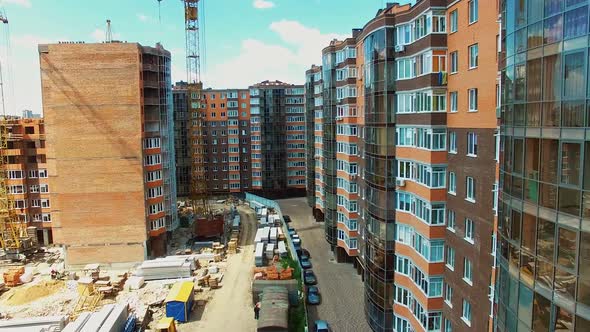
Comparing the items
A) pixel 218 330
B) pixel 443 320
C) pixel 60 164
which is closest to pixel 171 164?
pixel 60 164

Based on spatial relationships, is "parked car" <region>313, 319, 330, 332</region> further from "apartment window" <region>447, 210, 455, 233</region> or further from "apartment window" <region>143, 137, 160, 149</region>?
"apartment window" <region>143, 137, 160, 149</region>

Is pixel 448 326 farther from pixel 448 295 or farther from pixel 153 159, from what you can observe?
pixel 153 159

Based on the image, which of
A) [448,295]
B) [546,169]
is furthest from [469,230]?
[546,169]

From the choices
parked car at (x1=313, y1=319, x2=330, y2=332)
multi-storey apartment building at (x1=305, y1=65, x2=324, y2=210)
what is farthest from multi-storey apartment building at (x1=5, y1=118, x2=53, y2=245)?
parked car at (x1=313, y1=319, x2=330, y2=332)

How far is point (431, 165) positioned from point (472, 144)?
272cm

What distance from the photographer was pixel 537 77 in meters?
9.26

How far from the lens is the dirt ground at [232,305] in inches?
1273

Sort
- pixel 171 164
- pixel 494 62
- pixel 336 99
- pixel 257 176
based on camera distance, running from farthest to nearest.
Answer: pixel 257 176 < pixel 171 164 < pixel 336 99 < pixel 494 62

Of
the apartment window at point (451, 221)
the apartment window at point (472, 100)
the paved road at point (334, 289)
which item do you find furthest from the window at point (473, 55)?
the paved road at point (334, 289)

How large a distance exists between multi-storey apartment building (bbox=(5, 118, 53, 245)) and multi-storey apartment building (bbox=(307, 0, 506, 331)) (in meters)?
45.5

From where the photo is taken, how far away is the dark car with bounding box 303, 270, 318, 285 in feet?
124

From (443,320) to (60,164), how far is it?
40.2 meters

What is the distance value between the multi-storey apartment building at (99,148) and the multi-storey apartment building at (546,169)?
4065 cm

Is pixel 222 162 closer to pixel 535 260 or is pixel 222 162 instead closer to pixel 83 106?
pixel 83 106
